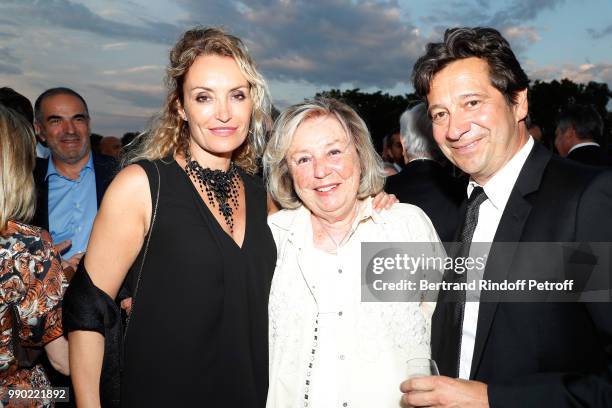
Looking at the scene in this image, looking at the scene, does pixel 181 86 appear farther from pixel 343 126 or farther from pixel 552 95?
pixel 552 95

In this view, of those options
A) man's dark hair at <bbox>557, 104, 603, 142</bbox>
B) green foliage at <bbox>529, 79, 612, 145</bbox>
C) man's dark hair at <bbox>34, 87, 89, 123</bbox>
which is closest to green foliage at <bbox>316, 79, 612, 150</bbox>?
green foliage at <bbox>529, 79, 612, 145</bbox>

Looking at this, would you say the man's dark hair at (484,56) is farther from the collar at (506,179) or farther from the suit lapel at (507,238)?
the suit lapel at (507,238)

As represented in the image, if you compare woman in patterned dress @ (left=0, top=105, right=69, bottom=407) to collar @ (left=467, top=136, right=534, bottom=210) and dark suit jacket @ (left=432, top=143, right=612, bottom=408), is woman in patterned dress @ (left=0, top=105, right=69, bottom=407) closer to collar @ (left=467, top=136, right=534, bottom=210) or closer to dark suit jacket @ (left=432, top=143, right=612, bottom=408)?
dark suit jacket @ (left=432, top=143, right=612, bottom=408)

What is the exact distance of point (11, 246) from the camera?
7.33 ft

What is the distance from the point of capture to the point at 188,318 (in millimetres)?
2219

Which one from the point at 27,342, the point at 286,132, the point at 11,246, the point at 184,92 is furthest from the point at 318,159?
the point at 27,342

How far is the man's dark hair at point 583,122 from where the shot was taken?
22.3 ft

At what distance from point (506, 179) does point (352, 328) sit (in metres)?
→ 0.97

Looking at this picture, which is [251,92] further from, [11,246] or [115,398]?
[115,398]

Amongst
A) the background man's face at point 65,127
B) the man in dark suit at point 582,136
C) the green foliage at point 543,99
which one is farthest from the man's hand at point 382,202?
the green foliage at point 543,99

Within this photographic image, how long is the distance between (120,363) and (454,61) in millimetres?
2066

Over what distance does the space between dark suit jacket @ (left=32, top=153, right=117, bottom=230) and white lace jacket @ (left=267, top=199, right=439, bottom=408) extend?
2484mm

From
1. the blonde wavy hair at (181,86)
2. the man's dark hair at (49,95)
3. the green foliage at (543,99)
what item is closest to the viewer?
the blonde wavy hair at (181,86)

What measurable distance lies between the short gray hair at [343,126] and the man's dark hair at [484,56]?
18.4 inches
